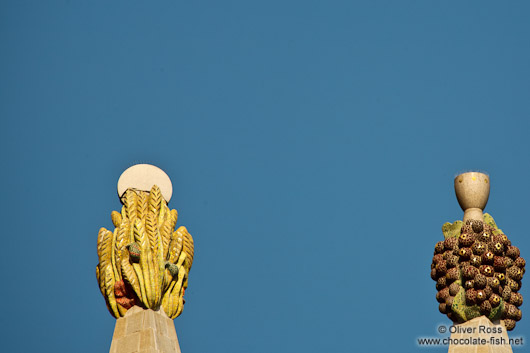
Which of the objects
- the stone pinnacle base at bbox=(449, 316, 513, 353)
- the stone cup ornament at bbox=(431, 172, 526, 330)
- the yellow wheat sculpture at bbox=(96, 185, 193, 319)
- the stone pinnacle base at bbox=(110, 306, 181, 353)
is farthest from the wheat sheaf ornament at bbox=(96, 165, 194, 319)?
the stone pinnacle base at bbox=(449, 316, 513, 353)

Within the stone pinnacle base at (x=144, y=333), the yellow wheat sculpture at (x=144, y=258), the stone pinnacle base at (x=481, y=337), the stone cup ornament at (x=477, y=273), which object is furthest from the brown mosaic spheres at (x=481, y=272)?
the stone pinnacle base at (x=144, y=333)

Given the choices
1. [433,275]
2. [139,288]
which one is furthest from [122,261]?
[433,275]

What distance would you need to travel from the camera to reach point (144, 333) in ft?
112

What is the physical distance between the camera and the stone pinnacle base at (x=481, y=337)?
35.9 meters

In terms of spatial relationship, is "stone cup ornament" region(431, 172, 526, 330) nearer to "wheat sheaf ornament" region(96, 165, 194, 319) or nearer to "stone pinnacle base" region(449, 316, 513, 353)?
"stone pinnacle base" region(449, 316, 513, 353)

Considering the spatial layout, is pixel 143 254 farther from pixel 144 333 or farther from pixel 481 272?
pixel 481 272

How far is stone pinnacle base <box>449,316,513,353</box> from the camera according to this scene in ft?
118

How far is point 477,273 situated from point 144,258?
8.12m

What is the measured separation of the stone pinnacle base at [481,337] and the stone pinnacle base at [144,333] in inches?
272

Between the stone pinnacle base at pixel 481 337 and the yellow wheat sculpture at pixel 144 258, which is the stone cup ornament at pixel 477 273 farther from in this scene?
the yellow wheat sculpture at pixel 144 258

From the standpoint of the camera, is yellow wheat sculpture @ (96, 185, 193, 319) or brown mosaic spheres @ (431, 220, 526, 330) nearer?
yellow wheat sculpture @ (96, 185, 193, 319)

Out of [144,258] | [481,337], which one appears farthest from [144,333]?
[481,337]

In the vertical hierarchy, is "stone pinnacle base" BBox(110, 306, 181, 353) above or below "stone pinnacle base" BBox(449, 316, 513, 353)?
below

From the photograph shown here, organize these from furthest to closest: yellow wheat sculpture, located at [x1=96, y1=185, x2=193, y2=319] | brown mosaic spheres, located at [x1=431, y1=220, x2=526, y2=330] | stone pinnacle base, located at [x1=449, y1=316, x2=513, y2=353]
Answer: brown mosaic spheres, located at [x1=431, y1=220, x2=526, y2=330], stone pinnacle base, located at [x1=449, y1=316, x2=513, y2=353], yellow wheat sculpture, located at [x1=96, y1=185, x2=193, y2=319]
